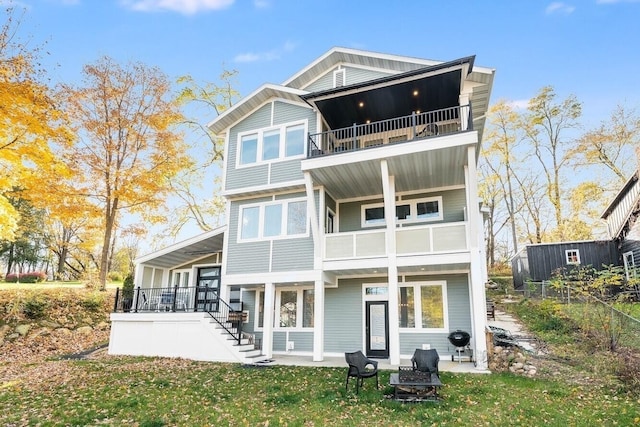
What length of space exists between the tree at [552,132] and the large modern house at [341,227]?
60.9ft

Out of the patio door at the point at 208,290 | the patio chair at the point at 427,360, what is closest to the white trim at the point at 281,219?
the patio door at the point at 208,290

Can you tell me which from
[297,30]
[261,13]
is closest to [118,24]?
[261,13]

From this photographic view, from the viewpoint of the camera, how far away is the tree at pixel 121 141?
761 inches

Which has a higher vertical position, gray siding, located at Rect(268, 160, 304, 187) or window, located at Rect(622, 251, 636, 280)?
gray siding, located at Rect(268, 160, 304, 187)

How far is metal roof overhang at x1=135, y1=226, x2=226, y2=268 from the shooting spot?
1488 cm

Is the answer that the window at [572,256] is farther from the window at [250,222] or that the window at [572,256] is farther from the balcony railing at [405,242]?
the window at [250,222]

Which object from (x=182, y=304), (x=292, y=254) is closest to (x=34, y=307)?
(x=182, y=304)

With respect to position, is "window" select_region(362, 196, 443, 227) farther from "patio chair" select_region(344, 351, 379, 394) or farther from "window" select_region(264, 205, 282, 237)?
"patio chair" select_region(344, 351, 379, 394)

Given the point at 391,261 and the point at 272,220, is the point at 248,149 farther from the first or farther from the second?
the point at 391,261

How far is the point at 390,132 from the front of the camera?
1402 cm

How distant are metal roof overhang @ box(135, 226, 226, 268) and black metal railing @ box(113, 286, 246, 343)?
1.43m

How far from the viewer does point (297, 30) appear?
61.8 feet

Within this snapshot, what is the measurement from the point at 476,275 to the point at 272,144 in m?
8.57

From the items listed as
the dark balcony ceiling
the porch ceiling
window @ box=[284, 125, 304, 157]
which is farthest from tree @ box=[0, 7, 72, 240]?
the porch ceiling
